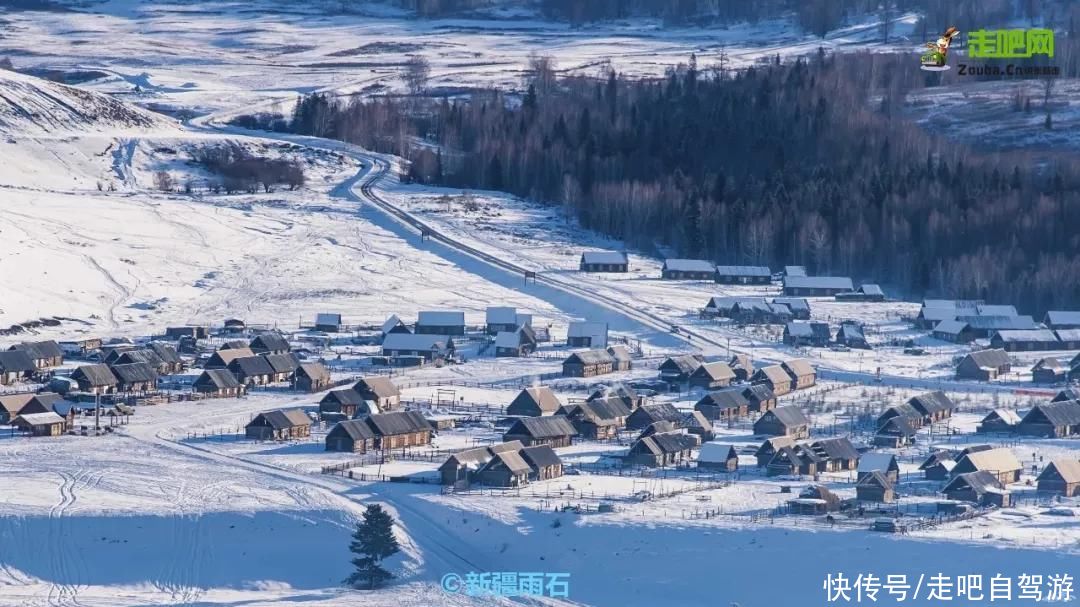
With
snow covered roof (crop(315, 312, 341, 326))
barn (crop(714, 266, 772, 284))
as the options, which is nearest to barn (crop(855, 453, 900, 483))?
snow covered roof (crop(315, 312, 341, 326))

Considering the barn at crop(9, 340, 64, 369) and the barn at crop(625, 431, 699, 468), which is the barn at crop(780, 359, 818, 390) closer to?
the barn at crop(625, 431, 699, 468)

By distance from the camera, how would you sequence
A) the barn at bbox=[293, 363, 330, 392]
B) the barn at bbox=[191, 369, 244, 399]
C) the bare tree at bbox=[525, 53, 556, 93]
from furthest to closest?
the bare tree at bbox=[525, 53, 556, 93]
the barn at bbox=[293, 363, 330, 392]
the barn at bbox=[191, 369, 244, 399]

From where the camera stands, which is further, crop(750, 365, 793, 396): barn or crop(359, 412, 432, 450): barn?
crop(750, 365, 793, 396): barn

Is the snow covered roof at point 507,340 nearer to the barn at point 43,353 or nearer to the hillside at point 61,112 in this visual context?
the barn at point 43,353

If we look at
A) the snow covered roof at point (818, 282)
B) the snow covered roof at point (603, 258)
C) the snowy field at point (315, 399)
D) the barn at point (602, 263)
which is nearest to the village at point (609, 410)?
the snowy field at point (315, 399)

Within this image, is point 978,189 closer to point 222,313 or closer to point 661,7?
point 222,313

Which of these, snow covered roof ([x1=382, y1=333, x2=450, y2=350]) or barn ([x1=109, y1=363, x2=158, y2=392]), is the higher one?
barn ([x1=109, y1=363, x2=158, y2=392])

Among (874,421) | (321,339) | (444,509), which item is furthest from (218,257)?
(444,509)
